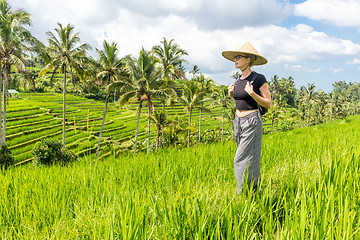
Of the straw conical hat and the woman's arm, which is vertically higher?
the straw conical hat

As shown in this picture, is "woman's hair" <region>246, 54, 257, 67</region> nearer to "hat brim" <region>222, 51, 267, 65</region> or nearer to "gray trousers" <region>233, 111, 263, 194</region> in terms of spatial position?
"hat brim" <region>222, 51, 267, 65</region>

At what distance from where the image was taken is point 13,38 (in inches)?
787

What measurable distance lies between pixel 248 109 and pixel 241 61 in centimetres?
56

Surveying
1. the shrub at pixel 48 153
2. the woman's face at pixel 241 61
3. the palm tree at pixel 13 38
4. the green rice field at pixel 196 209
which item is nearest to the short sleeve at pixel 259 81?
the woman's face at pixel 241 61

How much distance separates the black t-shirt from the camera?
97.0 inches

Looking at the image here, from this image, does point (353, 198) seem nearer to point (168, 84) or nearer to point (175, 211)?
point (175, 211)

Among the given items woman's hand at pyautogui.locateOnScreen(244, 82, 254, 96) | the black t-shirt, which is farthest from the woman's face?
woman's hand at pyautogui.locateOnScreen(244, 82, 254, 96)

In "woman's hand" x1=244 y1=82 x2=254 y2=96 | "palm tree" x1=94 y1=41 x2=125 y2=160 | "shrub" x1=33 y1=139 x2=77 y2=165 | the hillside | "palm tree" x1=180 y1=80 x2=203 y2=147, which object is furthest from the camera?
the hillside

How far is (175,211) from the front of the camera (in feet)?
4.52

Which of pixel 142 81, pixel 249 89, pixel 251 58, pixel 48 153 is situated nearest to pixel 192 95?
pixel 142 81

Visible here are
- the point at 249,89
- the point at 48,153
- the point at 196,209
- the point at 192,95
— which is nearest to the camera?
the point at 196,209

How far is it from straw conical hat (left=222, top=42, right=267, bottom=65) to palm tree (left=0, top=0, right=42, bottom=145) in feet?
72.2

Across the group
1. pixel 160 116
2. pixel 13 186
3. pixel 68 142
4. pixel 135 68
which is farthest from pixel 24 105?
pixel 13 186

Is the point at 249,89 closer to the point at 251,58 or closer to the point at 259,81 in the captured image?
the point at 259,81
